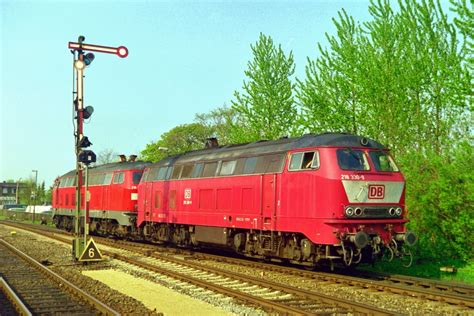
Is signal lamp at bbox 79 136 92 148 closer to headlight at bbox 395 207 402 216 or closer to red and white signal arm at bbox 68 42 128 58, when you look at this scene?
red and white signal arm at bbox 68 42 128 58

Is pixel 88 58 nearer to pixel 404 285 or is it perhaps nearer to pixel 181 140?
pixel 404 285

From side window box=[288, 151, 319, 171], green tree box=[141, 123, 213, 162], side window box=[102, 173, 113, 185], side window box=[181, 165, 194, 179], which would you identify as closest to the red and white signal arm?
side window box=[181, 165, 194, 179]

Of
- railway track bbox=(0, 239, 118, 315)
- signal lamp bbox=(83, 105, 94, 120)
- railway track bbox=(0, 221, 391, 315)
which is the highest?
signal lamp bbox=(83, 105, 94, 120)

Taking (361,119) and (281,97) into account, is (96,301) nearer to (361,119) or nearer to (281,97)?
(361,119)

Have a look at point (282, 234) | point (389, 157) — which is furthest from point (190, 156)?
point (389, 157)

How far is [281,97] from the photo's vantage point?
36.7m

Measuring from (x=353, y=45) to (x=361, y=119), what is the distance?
4574mm

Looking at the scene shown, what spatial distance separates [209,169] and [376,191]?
24.6 ft

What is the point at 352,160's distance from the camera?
1536cm

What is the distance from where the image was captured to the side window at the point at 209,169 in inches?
808

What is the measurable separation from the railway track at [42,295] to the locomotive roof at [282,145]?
7243mm

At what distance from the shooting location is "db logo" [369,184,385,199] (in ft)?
49.5

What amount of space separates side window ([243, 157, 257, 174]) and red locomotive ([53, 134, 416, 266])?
0.04 metres

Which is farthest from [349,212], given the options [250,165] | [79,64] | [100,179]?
[100,179]
